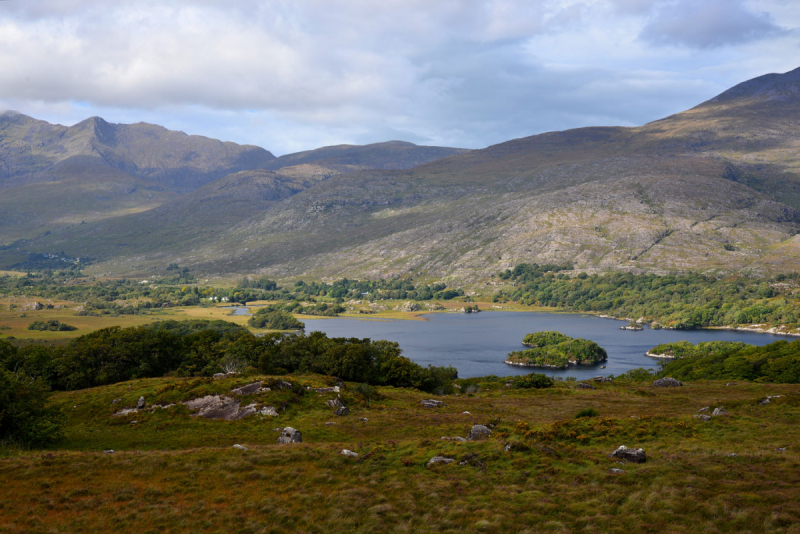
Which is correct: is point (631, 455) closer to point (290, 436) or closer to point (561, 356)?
point (290, 436)

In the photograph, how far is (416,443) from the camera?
3997cm

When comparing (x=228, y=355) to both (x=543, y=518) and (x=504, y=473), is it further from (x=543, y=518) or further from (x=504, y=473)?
(x=543, y=518)

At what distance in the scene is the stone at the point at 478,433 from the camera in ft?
140

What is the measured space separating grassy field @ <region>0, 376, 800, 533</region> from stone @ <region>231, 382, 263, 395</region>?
9125 millimetres

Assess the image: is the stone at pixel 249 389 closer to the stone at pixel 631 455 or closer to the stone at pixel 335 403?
the stone at pixel 335 403

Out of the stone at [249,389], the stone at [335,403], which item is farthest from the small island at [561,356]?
the stone at [249,389]

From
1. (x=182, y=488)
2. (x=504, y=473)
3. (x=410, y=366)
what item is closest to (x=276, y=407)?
(x=182, y=488)

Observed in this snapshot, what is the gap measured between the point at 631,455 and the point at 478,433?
535 inches

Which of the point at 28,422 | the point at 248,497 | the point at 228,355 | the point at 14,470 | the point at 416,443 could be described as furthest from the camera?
the point at 228,355

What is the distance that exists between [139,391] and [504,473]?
166 feet

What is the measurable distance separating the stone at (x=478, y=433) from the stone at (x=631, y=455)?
38.1 ft

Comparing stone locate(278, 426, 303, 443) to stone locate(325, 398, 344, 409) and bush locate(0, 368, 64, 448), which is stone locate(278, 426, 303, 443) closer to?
stone locate(325, 398, 344, 409)

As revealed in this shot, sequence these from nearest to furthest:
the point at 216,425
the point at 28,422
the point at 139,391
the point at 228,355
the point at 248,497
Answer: the point at 248,497
the point at 28,422
the point at 216,425
the point at 139,391
the point at 228,355

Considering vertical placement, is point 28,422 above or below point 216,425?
above
